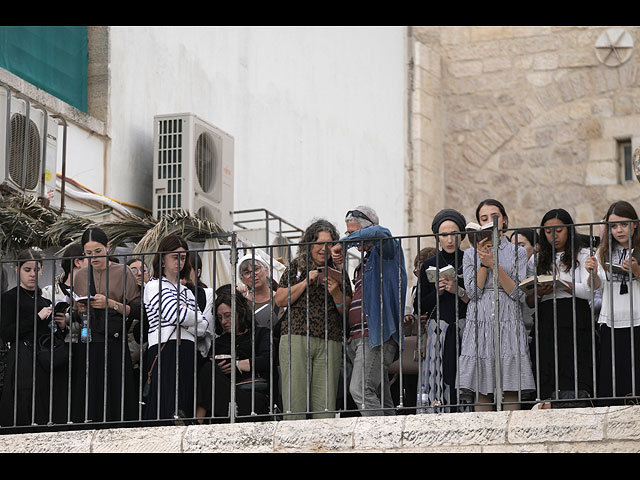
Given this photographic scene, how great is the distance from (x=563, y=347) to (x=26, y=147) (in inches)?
201

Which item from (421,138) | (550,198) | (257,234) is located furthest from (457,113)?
(257,234)

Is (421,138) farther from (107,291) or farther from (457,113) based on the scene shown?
(107,291)

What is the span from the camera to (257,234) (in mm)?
14617

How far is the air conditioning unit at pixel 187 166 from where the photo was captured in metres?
12.9

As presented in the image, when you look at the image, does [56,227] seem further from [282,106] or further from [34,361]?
[282,106]

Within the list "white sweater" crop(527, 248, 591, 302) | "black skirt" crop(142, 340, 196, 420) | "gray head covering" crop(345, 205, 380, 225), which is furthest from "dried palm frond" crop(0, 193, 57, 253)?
"white sweater" crop(527, 248, 591, 302)

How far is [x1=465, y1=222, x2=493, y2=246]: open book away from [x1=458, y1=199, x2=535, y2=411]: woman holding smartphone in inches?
1.4

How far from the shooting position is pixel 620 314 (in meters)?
8.02

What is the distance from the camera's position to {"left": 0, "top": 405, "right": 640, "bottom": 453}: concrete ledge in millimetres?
7520

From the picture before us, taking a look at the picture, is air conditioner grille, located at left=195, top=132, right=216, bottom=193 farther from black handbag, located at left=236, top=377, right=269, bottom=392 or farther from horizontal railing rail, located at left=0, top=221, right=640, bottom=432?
black handbag, located at left=236, top=377, right=269, bottom=392

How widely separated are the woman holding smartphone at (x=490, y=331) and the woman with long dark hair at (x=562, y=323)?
0.10 meters

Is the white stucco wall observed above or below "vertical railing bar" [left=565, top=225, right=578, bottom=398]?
above

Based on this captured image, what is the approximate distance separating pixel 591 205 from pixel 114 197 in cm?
657

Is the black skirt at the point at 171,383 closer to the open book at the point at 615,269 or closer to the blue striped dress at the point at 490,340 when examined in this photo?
the blue striped dress at the point at 490,340
